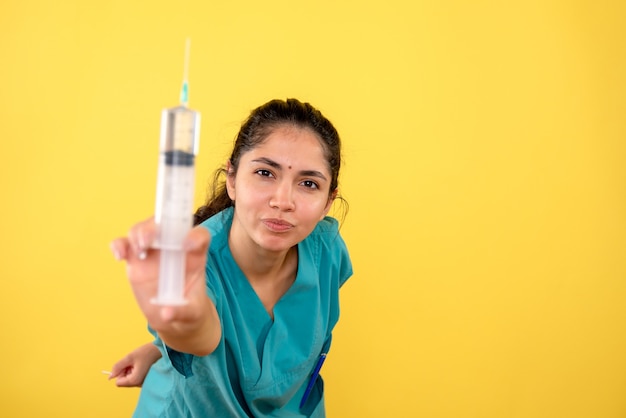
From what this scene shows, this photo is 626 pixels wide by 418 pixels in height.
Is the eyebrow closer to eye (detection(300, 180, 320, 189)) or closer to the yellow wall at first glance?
eye (detection(300, 180, 320, 189))

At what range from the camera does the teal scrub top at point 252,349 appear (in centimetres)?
117

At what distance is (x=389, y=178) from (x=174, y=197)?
4.02 ft

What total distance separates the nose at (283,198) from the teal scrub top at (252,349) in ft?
0.47

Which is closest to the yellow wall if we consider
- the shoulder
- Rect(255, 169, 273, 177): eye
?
the shoulder

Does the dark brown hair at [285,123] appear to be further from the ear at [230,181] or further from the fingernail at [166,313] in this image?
the fingernail at [166,313]

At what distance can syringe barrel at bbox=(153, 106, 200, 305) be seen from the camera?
761mm

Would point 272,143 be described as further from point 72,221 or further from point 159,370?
point 72,221

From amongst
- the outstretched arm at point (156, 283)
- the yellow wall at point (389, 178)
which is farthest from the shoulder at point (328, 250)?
the outstretched arm at point (156, 283)

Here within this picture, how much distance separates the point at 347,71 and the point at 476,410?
115cm

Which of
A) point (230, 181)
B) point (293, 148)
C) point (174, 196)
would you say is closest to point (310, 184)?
point (293, 148)

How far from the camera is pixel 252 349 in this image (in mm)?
1258

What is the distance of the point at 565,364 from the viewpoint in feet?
6.72

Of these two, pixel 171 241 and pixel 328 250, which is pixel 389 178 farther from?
pixel 171 241

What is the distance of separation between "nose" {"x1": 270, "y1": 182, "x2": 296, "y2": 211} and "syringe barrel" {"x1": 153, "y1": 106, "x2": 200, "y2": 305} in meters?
0.41
